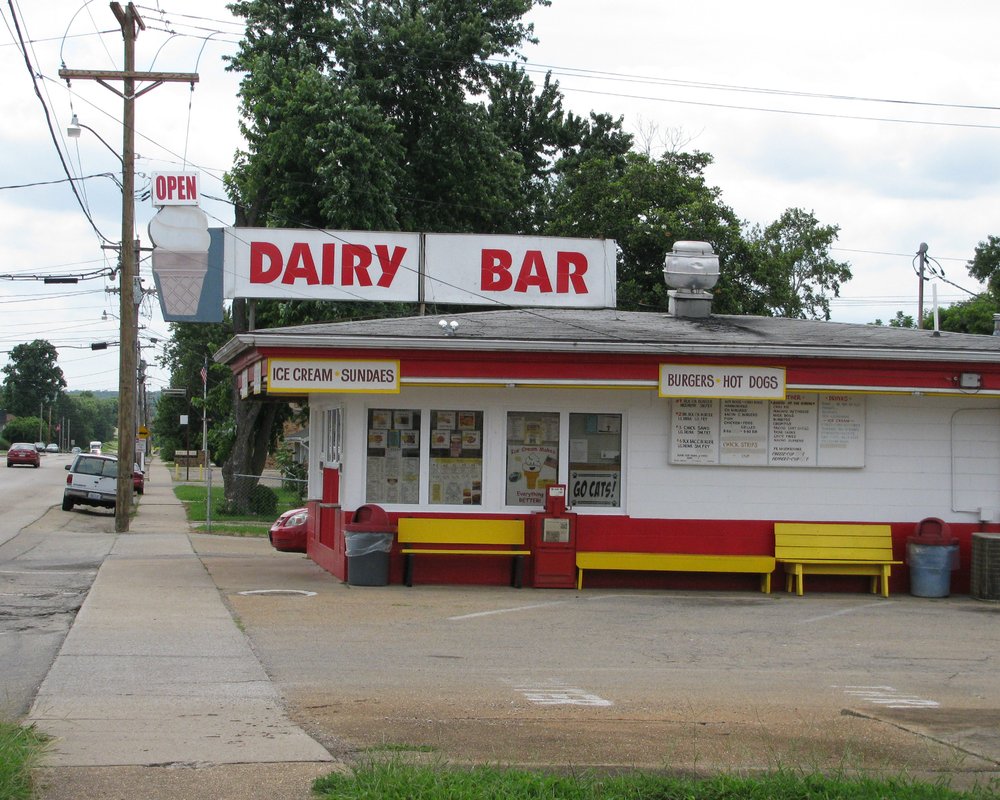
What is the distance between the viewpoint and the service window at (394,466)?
51.9ft

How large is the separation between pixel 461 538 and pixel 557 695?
6.54 m

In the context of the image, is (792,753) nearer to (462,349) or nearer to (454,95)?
(462,349)

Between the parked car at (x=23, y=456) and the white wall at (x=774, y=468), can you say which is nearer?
the white wall at (x=774, y=468)

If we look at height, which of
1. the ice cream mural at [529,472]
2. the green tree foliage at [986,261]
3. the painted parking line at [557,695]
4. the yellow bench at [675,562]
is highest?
the green tree foliage at [986,261]

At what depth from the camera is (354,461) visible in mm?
15711

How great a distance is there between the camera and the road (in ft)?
31.7

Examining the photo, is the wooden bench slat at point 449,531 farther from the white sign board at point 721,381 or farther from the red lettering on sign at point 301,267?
the red lettering on sign at point 301,267

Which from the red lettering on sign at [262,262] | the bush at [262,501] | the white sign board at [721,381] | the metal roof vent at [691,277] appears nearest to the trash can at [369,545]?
the white sign board at [721,381]

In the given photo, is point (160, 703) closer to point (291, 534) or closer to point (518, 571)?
point (518, 571)

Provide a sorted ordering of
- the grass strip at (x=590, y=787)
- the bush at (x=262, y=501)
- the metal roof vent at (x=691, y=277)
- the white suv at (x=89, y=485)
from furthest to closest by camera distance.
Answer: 1. the bush at (x=262, y=501)
2. the white suv at (x=89, y=485)
3. the metal roof vent at (x=691, y=277)
4. the grass strip at (x=590, y=787)

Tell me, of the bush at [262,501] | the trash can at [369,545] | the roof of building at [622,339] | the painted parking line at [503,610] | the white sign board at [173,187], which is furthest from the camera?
the bush at [262,501]

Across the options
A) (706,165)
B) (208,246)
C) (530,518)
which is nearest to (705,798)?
(530,518)

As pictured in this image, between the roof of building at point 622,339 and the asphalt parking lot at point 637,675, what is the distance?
317cm

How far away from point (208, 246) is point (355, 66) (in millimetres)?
13075
